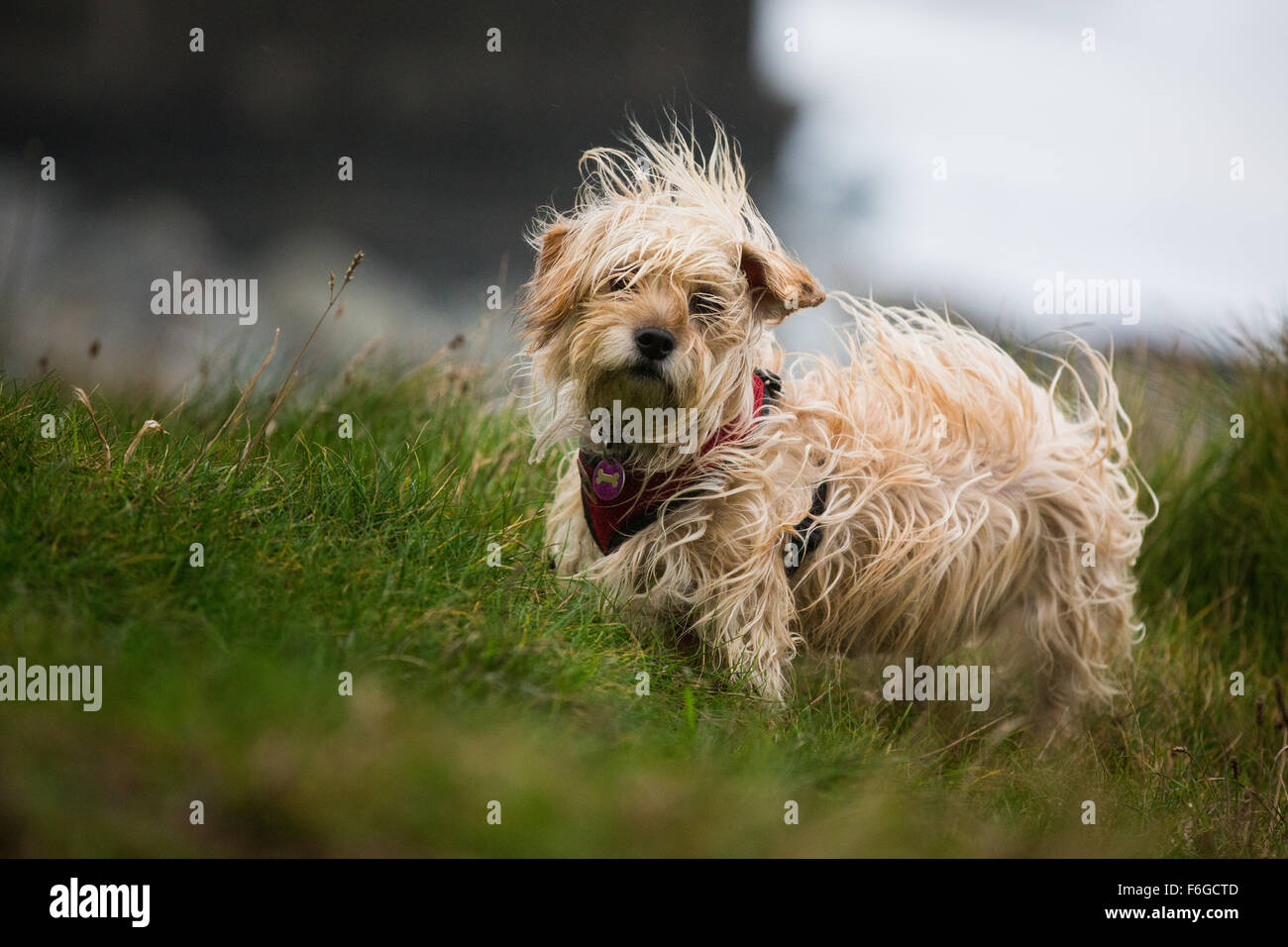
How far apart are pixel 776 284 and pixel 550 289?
78cm

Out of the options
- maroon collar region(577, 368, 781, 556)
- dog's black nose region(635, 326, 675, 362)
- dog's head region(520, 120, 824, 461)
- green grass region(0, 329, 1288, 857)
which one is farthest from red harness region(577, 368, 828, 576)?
dog's black nose region(635, 326, 675, 362)

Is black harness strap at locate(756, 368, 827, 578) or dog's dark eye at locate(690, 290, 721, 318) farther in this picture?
black harness strap at locate(756, 368, 827, 578)

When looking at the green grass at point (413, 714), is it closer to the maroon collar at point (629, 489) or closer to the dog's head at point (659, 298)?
the maroon collar at point (629, 489)

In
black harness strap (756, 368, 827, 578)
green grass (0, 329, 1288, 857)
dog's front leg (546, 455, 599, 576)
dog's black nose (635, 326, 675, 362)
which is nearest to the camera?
green grass (0, 329, 1288, 857)

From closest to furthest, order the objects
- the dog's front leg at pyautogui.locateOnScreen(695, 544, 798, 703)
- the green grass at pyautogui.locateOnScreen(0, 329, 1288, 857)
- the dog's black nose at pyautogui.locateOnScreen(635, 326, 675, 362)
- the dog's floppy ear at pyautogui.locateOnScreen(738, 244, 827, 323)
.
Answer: the green grass at pyautogui.locateOnScreen(0, 329, 1288, 857), the dog's black nose at pyautogui.locateOnScreen(635, 326, 675, 362), the dog's front leg at pyautogui.locateOnScreen(695, 544, 798, 703), the dog's floppy ear at pyautogui.locateOnScreen(738, 244, 827, 323)

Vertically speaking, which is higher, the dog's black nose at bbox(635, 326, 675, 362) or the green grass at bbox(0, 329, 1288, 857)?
the dog's black nose at bbox(635, 326, 675, 362)

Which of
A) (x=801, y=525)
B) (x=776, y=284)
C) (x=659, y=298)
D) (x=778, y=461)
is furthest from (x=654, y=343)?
(x=801, y=525)

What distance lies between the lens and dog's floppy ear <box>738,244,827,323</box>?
10.5 feet

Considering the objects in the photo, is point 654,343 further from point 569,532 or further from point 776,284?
point 569,532

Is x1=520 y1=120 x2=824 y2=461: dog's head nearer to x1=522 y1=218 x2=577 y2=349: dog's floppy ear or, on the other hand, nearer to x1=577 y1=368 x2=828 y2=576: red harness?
x1=522 y1=218 x2=577 y2=349: dog's floppy ear

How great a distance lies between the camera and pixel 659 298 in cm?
302

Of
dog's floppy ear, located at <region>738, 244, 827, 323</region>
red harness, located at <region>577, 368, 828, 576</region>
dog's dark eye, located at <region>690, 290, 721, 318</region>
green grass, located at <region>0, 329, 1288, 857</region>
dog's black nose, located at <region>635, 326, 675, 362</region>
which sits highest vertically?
dog's floppy ear, located at <region>738, 244, 827, 323</region>
